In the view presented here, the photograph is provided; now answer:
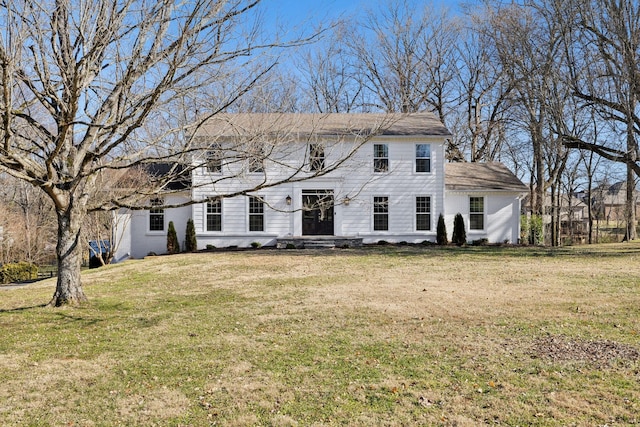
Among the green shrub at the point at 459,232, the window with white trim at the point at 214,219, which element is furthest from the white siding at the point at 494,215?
Result: the window with white trim at the point at 214,219

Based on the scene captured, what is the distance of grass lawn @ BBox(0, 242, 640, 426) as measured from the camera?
161 inches

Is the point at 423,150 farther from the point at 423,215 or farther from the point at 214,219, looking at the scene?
the point at 214,219

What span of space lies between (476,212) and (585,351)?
53.5 feet

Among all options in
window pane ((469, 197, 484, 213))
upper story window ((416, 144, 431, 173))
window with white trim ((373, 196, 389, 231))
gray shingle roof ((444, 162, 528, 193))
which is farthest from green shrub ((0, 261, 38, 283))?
window pane ((469, 197, 484, 213))

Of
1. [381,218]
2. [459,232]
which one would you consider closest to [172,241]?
[381,218]

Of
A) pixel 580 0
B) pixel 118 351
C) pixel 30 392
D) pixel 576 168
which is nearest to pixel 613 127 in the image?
pixel 580 0

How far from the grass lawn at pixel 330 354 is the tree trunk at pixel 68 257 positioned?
325mm

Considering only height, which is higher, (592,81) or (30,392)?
(592,81)

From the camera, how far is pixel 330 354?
5.68 metres

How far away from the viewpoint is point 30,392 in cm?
A: 462

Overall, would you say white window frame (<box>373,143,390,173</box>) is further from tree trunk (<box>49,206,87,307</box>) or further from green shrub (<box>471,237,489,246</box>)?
tree trunk (<box>49,206,87,307</box>)

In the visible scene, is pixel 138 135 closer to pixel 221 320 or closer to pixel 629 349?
pixel 221 320

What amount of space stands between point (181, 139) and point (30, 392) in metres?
4.49

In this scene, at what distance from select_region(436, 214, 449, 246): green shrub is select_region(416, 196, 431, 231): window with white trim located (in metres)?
0.63
